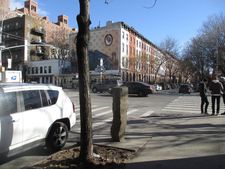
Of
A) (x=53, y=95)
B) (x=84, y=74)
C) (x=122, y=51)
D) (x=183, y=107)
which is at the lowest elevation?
(x=183, y=107)

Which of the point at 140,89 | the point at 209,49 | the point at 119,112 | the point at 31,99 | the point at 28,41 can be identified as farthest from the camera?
the point at 28,41

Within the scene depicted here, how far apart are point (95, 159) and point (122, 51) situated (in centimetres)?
7241

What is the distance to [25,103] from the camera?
7398 millimetres

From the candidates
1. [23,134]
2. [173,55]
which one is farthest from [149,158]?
[173,55]

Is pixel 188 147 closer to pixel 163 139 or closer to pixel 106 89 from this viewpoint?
pixel 163 139

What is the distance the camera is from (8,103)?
22.8 feet

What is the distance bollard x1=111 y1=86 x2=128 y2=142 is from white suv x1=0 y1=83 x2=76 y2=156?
44.6 inches

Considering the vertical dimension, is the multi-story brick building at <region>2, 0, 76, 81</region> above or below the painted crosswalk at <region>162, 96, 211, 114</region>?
above

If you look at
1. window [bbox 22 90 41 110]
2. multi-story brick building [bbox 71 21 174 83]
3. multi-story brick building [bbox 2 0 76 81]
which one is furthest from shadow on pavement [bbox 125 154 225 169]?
multi-story brick building [bbox 2 0 76 81]

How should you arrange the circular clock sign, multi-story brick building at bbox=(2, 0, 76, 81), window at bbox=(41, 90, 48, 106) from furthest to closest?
multi-story brick building at bbox=(2, 0, 76, 81)
the circular clock sign
window at bbox=(41, 90, 48, 106)

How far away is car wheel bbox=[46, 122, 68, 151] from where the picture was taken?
8117 mm

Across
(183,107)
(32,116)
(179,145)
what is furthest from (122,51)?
(32,116)

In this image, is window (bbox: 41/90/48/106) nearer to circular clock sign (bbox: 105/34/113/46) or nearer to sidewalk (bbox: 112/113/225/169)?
sidewalk (bbox: 112/113/225/169)

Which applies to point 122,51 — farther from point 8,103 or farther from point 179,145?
point 8,103
